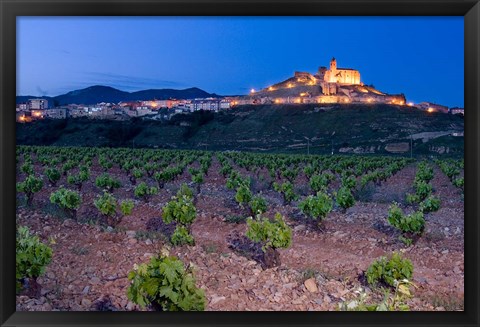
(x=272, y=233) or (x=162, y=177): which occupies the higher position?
(x=162, y=177)

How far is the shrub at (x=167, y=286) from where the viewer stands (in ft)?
11.8

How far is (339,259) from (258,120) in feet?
95.3

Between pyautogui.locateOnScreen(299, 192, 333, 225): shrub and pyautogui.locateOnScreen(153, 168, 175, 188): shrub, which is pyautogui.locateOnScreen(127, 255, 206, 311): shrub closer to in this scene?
pyautogui.locateOnScreen(299, 192, 333, 225): shrub

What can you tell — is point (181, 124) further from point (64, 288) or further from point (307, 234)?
point (64, 288)

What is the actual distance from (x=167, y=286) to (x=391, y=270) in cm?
278

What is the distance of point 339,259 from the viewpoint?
6961 mm

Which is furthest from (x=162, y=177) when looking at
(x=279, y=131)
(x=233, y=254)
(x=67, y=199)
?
(x=279, y=131)

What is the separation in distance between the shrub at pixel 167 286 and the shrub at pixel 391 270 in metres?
2.48

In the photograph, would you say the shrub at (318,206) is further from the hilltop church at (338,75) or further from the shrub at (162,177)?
the hilltop church at (338,75)

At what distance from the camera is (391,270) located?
540cm
